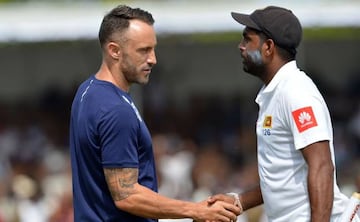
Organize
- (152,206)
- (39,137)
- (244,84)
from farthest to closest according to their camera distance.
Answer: (244,84) < (39,137) < (152,206)

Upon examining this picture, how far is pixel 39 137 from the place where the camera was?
62.8 ft

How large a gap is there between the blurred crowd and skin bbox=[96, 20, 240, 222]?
22.8 feet

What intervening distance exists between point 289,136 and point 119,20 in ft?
3.66

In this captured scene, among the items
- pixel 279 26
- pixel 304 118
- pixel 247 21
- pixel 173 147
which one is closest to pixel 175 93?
pixel 173 147

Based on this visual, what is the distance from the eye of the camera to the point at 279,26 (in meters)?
6.46

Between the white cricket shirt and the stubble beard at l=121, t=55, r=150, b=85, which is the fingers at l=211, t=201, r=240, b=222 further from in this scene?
the stubble beard at l=121, t=55, r=150, b=85

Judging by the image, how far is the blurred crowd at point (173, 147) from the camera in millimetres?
14726

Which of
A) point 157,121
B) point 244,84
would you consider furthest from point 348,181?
point 244,84

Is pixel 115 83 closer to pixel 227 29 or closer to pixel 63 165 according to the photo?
pixel 63 165

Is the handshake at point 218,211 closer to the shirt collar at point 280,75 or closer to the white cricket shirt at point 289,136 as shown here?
the white cricket shirt at point 289,136

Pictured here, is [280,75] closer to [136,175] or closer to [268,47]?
[268,47]

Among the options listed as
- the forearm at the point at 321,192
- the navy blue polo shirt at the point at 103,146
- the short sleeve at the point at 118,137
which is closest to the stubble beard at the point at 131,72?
the navy blue polo shirt at the point at 103,146

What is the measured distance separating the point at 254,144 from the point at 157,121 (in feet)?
7.41

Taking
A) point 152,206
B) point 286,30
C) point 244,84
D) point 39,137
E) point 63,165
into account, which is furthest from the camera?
point 244,84
